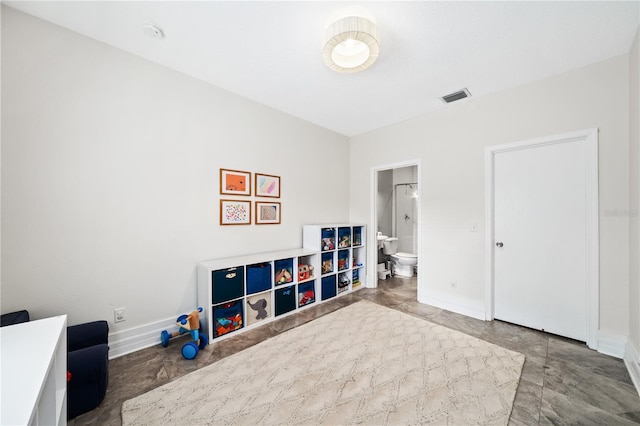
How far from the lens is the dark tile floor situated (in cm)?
149

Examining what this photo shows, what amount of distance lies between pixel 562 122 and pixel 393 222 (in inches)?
138

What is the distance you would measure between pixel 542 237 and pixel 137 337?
407 cm

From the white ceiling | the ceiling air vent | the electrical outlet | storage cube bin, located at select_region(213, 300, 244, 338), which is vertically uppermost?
the white ceiling

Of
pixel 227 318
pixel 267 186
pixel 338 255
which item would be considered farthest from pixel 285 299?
pixel 267 186

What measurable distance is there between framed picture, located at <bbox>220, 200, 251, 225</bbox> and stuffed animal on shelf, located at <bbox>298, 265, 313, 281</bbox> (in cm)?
90

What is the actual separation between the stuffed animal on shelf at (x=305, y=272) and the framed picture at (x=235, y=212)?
90 cm

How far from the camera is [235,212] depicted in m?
2.84

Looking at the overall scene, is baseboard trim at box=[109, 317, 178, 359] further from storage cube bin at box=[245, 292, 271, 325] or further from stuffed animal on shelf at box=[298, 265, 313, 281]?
stuffed animal on shelf at box=[298, 265, 313, 281]

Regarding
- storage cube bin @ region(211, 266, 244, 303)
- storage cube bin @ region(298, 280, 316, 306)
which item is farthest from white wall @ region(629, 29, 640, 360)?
storage cube bin @ region(211, 266, 244, 303)

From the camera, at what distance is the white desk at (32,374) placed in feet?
2.29

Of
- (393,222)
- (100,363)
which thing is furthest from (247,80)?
(393,222)

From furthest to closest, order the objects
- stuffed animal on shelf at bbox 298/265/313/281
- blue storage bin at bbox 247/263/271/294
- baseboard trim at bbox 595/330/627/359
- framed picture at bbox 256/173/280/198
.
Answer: stuffed animal on shelf at bbox 298/265/313/281 < framed picture at bbox 256/173/280/198 < blue storage bin at bbox 247/263/271/294 < baseboard trim at bbox 595/330/627/359

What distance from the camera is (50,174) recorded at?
6.00 ft

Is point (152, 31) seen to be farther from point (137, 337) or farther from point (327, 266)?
point (327, 266)
